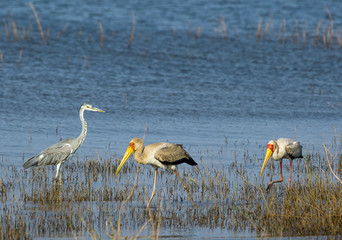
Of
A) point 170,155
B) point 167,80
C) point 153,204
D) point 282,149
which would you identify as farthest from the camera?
point 167,80

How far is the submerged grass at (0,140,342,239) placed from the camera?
277 inches

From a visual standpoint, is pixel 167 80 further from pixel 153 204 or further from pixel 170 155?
pixel 153 204

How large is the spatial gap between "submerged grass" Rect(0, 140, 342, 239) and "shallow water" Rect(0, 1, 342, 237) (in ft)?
3.57

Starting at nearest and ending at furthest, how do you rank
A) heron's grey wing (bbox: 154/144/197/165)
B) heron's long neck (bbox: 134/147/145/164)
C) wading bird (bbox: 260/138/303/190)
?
heron's grey wing (bbox: 154/144/197/165), heron's long neck (bbox: 134/147/145/164), wading bird (bbox: 260/138/303/190)

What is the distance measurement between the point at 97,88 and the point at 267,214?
11307mm

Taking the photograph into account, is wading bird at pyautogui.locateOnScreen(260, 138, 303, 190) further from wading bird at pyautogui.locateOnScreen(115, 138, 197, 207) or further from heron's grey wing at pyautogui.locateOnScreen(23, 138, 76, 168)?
heron's grey wing at pyautogui.locateOnScreen(23, 138, 76, 168)

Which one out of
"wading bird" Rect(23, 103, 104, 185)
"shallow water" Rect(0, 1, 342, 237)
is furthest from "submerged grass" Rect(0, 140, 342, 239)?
"shallow water" Rect(0, 1, 342, 237)

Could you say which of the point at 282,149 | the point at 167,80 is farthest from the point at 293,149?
the point at 167,80

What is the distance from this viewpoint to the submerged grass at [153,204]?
23.1ft

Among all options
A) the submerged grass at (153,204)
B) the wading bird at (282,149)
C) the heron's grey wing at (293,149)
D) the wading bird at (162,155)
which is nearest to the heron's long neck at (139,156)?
the wading bird at (162,155)

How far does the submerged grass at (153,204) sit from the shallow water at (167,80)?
1.09 metres

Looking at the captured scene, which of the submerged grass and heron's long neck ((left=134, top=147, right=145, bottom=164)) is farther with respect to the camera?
heron's long neck ((left=134, top=147, right=145, bottom=164))

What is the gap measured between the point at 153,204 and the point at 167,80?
1124 cm

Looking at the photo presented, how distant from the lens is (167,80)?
19250 millimetres
